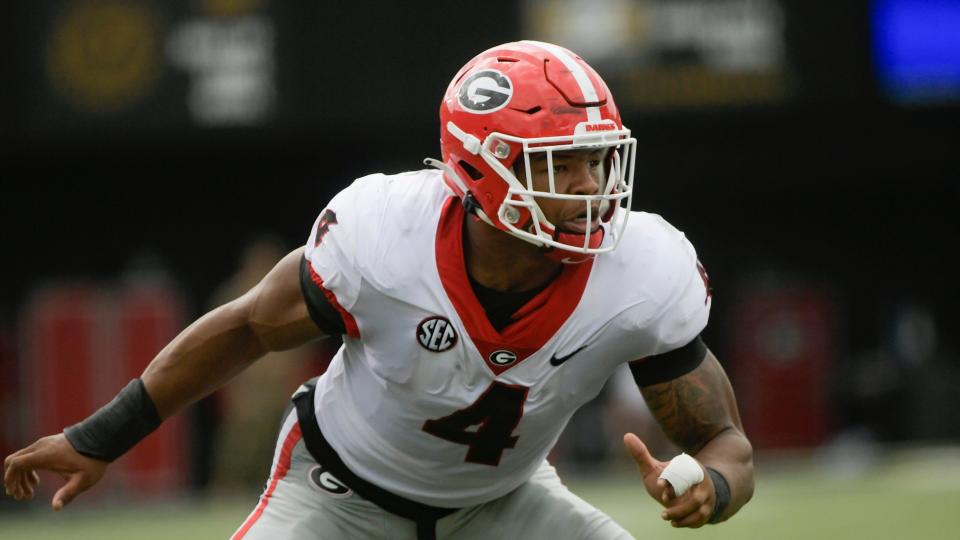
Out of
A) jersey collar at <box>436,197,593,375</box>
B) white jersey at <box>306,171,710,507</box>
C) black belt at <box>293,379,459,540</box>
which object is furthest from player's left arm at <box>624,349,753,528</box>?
black belt at <box>293,379,459,540</box>

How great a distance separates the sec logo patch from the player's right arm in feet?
0.89

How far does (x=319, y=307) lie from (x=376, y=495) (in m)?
0.47

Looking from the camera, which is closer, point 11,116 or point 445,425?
point 445,425

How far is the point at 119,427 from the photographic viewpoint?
3809mm

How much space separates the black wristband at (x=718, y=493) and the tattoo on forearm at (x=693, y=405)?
155 millimetres

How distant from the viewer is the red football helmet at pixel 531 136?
352 centimetres

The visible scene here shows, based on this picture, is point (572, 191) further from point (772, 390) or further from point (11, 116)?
point (772, 390)

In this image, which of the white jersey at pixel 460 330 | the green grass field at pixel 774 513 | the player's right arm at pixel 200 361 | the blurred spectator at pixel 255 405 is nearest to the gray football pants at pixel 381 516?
the white jersey at pixel 460 330

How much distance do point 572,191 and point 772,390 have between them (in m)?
10.2

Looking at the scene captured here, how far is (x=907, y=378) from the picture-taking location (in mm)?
13328

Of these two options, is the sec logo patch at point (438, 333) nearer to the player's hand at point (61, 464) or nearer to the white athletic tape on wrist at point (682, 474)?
the white athletic tape on wrist at point (682, 474)

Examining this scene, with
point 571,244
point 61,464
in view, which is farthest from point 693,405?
point 61,464

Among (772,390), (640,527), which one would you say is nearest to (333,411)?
(640,527)

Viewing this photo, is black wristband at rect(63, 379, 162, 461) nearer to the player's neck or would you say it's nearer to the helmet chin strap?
the player's neck
